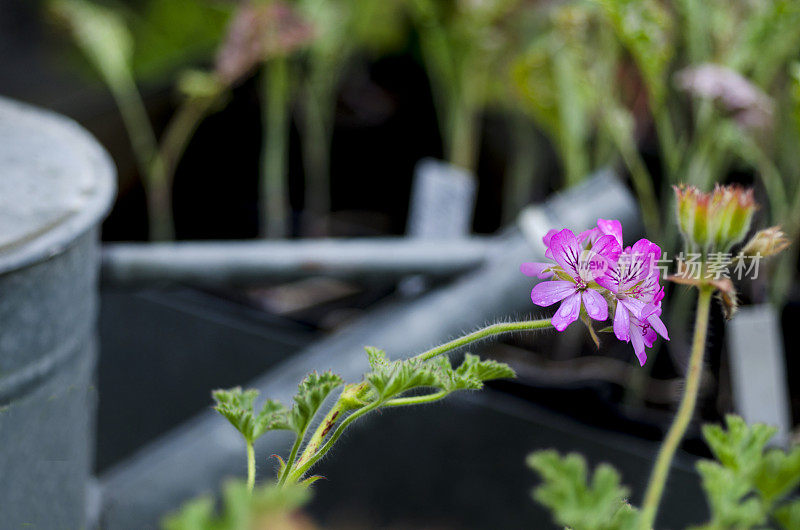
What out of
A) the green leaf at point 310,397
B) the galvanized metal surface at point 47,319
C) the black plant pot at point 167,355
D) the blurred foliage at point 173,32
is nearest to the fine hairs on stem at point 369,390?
the green leaf at point 310,397

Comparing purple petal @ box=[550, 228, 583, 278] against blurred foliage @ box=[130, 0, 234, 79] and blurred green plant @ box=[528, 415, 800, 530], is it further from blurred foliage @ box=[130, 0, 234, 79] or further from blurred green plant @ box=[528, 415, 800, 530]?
blurred foliage @ box=[130, 0, 234, 79]

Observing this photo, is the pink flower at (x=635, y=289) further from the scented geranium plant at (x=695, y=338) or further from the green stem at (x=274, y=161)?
the green stem at (x=274, y=161)

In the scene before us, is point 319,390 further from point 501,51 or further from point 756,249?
point 501,51

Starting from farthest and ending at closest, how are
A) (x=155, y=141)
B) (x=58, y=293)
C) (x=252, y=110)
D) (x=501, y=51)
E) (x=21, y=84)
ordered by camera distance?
(x=21, y=84) < (x=252, y=110) < (x=155, y=141) < (x=501, y=51) < (x=58, y=293)

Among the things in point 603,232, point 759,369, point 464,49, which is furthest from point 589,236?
point 464,49

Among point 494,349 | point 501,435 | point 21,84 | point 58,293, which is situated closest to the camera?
point 58,293

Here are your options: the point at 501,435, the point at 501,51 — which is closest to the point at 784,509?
the point at 501,435
